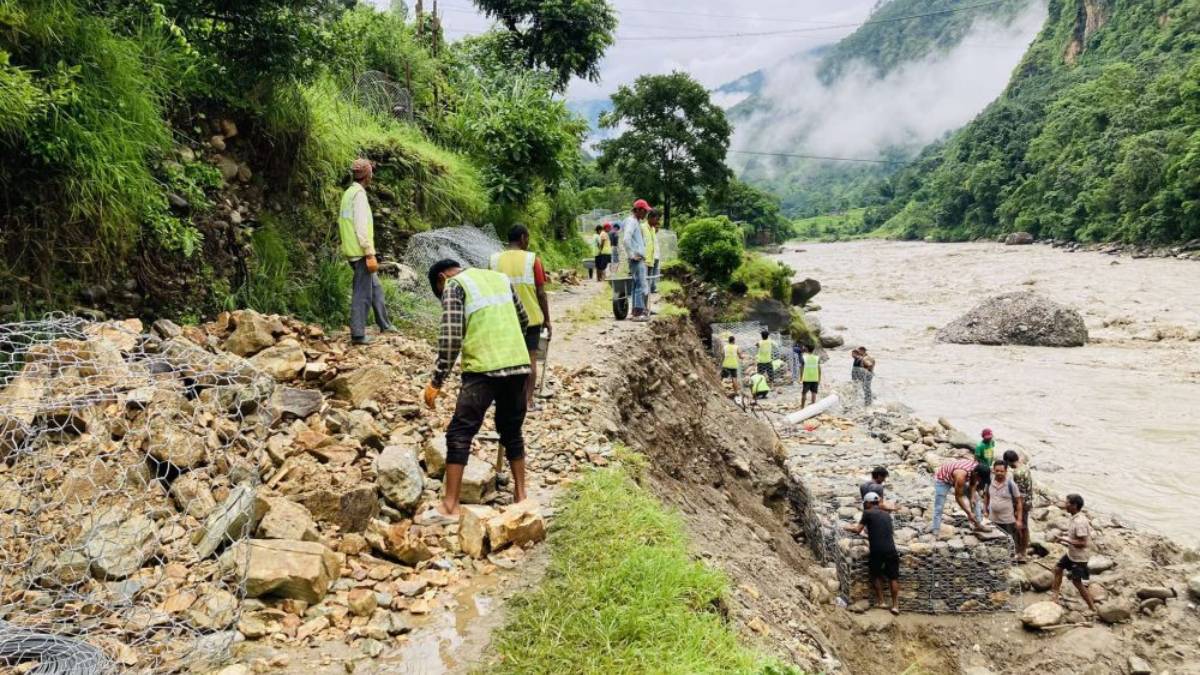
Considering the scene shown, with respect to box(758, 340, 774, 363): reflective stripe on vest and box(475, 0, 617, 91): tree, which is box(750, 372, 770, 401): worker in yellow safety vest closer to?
box(758, 340, 774, 363): reflective stripe on vest

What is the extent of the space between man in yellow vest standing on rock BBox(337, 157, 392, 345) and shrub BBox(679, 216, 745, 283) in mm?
14891

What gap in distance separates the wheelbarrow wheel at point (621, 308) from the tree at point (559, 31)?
482 inches

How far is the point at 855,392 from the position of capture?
58.8 feet

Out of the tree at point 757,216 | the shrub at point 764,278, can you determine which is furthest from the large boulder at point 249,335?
the tree at point 757,216

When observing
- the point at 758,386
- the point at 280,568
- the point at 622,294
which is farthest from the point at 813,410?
the point at 280,568

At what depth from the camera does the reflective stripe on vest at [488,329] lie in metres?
4.07

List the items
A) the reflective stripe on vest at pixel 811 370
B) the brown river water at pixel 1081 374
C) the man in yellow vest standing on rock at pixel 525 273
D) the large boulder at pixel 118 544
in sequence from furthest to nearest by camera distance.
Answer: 1. the reflective stripe on vest at pixel 811 370
2. the brown river water at pixel 1081 374
3. the man in yellow vest standing on rock at pixel 525 273
4. the large boulder at pixel 118 544

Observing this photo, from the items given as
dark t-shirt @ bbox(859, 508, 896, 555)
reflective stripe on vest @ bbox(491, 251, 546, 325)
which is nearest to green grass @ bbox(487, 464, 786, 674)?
reflective stripe on vest @ bbox(491, 251, 546, 325)

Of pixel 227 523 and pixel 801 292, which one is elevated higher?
pixel 801 292

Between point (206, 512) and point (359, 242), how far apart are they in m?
3.26

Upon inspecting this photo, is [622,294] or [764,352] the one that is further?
[764,352]

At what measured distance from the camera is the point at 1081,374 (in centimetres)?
2052

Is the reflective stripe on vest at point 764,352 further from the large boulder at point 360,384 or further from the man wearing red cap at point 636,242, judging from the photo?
the large boulder at point 360,384

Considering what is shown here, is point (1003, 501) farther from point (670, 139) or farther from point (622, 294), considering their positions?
point (670, 139)
